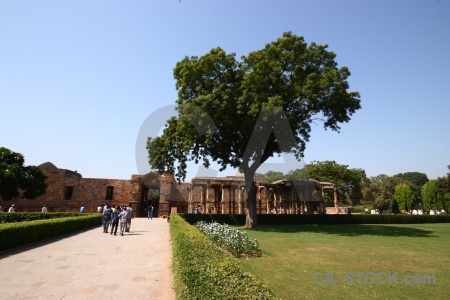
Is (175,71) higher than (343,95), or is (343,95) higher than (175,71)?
(175,71)

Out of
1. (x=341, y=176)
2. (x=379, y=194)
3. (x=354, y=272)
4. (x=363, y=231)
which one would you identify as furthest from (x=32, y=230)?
(x=379, y=194)

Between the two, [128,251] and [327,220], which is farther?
[327,220]

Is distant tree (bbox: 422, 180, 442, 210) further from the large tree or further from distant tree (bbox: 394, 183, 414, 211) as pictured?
the large tree

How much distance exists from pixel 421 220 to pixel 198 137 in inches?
1135

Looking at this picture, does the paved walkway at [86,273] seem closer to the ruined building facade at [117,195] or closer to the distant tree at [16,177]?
the distant tree at [16,177]

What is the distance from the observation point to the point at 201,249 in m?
5.47

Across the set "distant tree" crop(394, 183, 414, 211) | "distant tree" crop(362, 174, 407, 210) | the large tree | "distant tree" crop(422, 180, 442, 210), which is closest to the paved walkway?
the large tree

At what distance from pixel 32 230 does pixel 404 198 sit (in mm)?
62324

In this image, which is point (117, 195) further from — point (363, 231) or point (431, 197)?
point (431, 197)

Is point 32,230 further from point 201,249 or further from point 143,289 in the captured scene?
point 201,249

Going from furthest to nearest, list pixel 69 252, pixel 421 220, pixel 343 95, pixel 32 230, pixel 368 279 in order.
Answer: pixel 421 220 < pixel 343 95 < pixel 32 230 < pixel 69 252 < pixel 368 279

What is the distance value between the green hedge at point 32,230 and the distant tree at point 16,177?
45.2 ft

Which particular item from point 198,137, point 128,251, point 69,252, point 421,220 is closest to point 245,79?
point 198,137

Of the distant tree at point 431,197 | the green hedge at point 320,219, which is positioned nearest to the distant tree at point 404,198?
the distant tree at point 431,197
